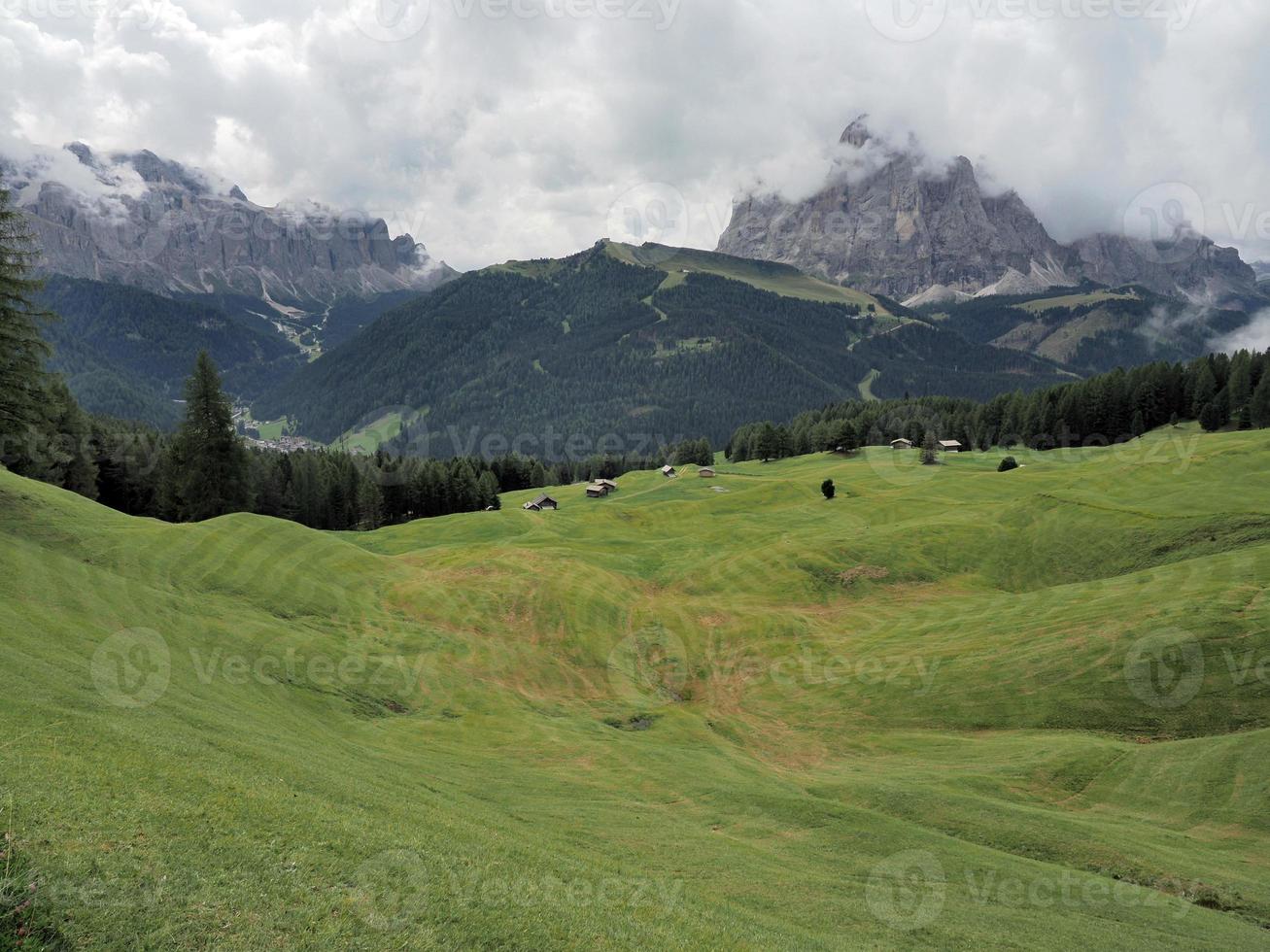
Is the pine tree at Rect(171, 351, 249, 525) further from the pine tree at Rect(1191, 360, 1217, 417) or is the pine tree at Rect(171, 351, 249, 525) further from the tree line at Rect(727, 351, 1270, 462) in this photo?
the pine tree at Rect(1191, 360, 1217, 417)

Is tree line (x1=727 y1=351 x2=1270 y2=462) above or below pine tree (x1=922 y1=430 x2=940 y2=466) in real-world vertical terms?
above

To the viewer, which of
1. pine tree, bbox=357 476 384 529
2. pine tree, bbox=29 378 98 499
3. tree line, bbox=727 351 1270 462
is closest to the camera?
pine tree, bbox=29 378 98 499

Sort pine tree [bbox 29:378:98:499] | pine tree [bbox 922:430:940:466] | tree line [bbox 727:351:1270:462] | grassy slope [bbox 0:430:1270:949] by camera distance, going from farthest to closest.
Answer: pine tree [bbox 922:430:940:466], tree line [bbox 727:351:1270:462], pine tree [bbox 29:378:98:499], grassy slope [bbox 0:430:1270:949]

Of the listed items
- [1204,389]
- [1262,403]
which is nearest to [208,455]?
[1262,403]

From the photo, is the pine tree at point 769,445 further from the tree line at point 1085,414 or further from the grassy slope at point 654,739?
the grassy slope at point 654,739

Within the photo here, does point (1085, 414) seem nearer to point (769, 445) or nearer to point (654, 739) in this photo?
point (769, 445)

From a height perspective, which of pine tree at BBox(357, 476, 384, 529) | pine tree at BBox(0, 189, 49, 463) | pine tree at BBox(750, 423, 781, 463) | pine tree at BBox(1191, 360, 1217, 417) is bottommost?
pine tree at BBox(357, 476, 384, 529)

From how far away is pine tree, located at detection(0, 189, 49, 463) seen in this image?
135 feet

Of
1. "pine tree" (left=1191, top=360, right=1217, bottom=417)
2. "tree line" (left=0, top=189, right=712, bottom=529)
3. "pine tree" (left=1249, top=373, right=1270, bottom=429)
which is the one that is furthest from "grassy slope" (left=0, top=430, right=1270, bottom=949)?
"pine tree" (left=1191, top=360, right=1217, bottom=417)

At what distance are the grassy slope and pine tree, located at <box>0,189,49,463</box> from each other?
5.02m

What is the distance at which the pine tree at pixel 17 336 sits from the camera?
4116 centimetres

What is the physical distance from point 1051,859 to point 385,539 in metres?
88.1

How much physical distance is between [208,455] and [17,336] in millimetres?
41762

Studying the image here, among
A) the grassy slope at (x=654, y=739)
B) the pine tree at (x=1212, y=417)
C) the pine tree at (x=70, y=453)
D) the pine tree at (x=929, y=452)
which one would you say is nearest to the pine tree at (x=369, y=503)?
the pine tree at (x=70, y=453)
